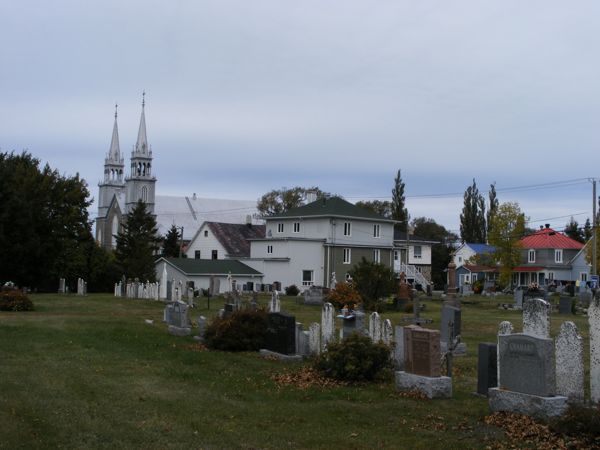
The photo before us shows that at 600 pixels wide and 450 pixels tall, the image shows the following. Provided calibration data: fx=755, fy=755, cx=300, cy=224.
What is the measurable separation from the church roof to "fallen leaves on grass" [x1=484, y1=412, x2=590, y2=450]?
96588 millimetres

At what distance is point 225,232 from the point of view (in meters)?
80.1

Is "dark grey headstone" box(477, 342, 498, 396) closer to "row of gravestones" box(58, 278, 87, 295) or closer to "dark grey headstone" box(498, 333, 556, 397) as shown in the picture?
"dark grey headstone" box(498, 333, 556, 397)

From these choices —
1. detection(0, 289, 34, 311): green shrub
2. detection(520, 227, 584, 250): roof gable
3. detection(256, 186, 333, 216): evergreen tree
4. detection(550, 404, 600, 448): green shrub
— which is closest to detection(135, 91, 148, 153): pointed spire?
detection(256, 186, 333, 216): evergreen tree

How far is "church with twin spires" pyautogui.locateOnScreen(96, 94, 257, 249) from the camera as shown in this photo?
4210 inches

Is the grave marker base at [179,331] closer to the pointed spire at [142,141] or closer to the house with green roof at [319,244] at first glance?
the house with green roof at [319,244]

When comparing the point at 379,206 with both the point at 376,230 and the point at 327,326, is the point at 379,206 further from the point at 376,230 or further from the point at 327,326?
the point at 327,326

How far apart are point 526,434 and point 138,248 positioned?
50.9 metres

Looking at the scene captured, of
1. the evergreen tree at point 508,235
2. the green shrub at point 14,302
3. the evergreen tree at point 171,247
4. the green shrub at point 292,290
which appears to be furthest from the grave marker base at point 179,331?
the evergreen tree at point 171,247

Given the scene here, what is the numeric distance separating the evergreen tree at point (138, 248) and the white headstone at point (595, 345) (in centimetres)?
4530

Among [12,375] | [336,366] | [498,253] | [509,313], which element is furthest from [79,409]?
[498,253]

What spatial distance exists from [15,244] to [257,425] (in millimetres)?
46630

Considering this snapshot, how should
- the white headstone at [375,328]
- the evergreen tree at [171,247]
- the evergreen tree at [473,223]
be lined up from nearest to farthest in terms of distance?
the white headstone at [375,328] < the evergreen tree at [171,247] < the evergreen tree at [473,223]

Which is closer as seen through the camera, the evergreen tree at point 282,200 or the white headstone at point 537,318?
the white headstone at point 537,318

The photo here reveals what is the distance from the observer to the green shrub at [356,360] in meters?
14.3
